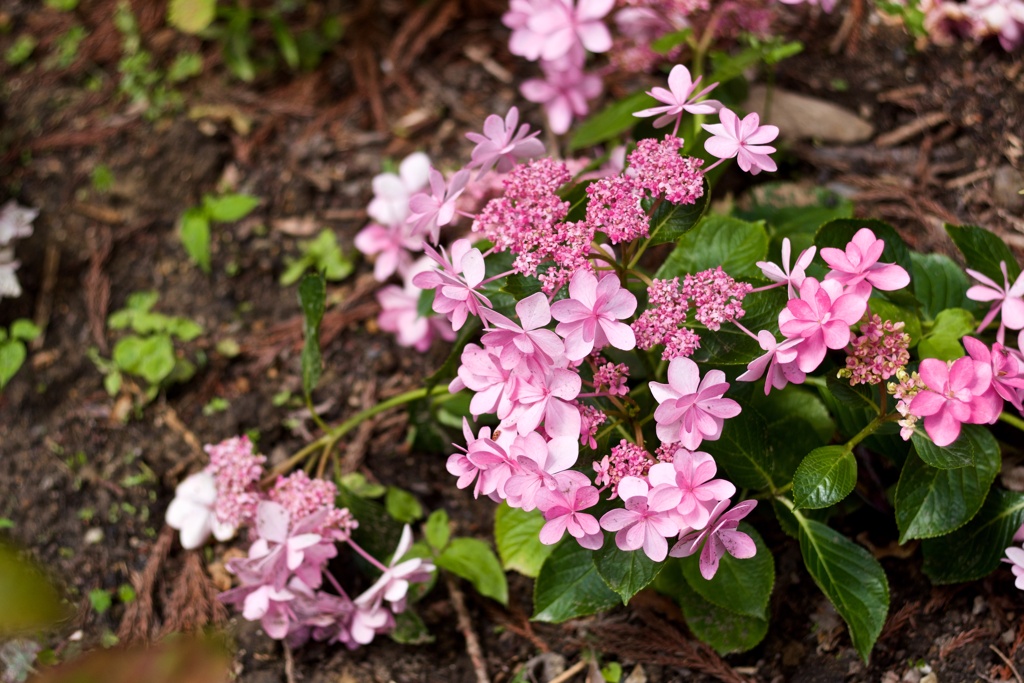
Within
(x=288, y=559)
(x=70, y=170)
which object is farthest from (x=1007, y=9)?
(x=70, y=170)

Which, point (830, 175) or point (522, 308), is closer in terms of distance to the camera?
point (522, 308)

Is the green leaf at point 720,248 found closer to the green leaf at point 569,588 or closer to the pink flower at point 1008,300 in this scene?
the pink flower at point 1008,300

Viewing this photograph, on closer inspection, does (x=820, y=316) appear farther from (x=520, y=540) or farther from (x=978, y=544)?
(x=520, y=540)

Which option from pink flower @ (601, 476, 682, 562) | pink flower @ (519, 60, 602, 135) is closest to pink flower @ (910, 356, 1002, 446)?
pink flower @ (601, 476, 682, 562)

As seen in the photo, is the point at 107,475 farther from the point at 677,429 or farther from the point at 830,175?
the point at 830,175

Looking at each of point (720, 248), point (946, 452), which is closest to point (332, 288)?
point (720, 248)

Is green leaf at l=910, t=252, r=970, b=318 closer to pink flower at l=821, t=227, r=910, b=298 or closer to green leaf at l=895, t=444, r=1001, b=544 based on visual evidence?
green leaf at l=895, t=444, r=1001, b=544

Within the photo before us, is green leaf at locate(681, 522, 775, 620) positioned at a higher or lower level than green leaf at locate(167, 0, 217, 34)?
lower
